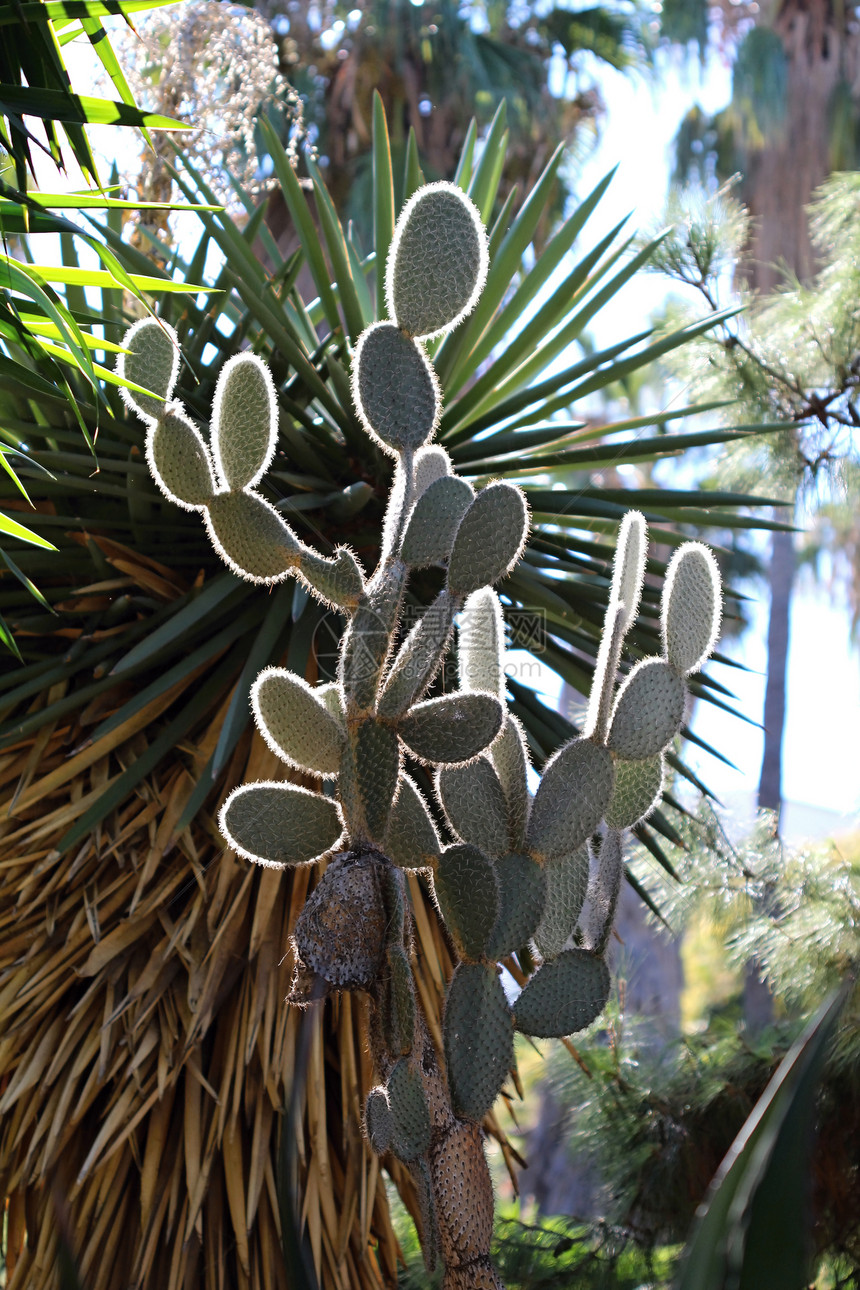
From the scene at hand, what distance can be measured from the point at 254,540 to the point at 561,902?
2.22ft

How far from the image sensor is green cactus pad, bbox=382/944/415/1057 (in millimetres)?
1317

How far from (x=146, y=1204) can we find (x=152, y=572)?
1.34 metres

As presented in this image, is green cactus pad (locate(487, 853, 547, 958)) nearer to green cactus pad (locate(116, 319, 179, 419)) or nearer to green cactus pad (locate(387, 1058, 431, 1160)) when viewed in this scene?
green cactus pad (locate(387, 1058, 431, 1160))

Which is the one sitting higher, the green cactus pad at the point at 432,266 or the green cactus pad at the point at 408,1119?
the green cactus pad at the point at 432,266

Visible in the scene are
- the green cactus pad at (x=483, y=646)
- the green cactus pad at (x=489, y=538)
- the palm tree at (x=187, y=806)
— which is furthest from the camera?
the palm tree at (x=187, y=806)

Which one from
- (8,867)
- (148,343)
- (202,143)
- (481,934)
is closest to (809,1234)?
(481,934)

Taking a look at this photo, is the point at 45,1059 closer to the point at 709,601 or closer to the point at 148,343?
the point at 148,343

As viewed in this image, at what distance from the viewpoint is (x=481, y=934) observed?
Answer: 136 cm

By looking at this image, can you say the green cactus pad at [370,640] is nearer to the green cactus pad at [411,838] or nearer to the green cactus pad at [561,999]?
the green cactus pad at [411,838]

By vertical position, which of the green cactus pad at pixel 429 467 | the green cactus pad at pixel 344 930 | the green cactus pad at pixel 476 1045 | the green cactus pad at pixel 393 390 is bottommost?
the green cactus pad at pixel 476 1045

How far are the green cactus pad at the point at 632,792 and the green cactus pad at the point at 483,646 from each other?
21 cm

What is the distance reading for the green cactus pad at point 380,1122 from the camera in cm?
134

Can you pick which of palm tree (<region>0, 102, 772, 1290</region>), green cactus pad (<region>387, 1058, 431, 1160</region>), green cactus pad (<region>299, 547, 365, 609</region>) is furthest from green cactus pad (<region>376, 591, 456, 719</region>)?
palm tree (<region>0, 102, 772, 1290</region>)

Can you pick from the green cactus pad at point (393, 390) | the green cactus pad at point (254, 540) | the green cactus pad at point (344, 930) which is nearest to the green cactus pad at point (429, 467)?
the green cactus pad at point (393, 390)
